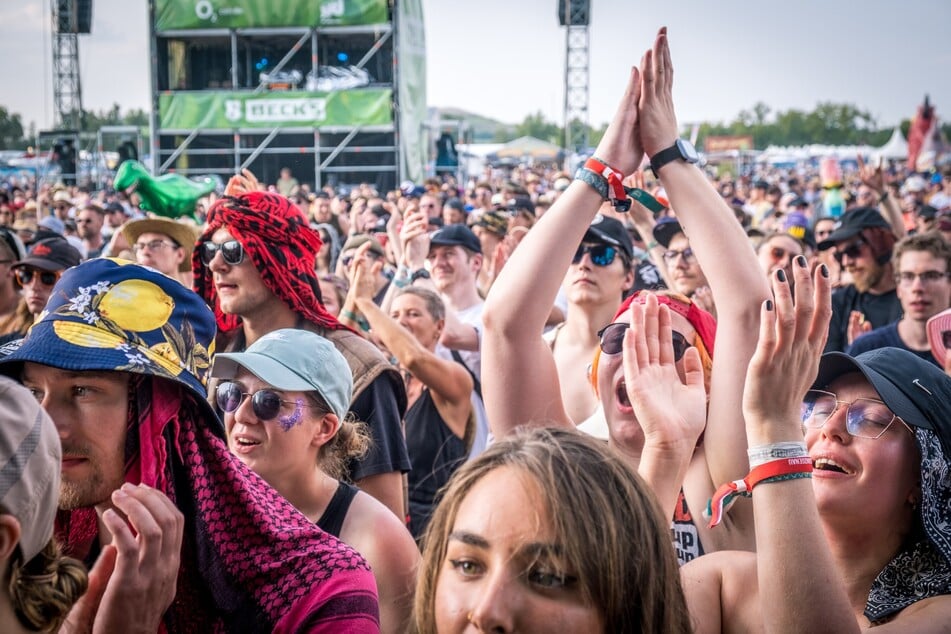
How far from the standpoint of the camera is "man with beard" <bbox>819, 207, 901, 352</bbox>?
6.22 meters

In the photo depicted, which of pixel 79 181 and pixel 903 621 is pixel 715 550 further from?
pixel 79 181

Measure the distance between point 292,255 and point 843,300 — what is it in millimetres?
4004

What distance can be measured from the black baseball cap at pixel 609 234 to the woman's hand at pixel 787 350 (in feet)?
8.91

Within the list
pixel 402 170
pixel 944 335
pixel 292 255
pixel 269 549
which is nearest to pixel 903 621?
pixel 269 549

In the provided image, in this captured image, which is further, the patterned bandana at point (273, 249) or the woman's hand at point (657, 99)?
the patterned bandana at point (273, 249)

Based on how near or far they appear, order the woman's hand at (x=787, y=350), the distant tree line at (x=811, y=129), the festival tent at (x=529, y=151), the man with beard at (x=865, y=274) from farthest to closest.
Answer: the distant tree line at (x=811, y=129)
the festival tent at (x=529, y=151)
the man with beard at (x=865, y=274)
the woman's hand at (x=787, y=350)

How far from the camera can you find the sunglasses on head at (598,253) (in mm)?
4703

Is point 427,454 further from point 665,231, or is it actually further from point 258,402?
point 665,231

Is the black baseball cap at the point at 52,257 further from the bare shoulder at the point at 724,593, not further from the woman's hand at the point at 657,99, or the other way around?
the bare shoulder at the point at 724,593

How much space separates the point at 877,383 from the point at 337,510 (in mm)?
1446

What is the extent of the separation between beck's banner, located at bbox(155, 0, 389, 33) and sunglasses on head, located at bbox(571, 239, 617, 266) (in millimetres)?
21750

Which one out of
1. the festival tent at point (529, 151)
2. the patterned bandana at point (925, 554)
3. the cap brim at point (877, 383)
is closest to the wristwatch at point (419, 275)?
the cap brim at point (877, 383)

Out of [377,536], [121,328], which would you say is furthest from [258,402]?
[121,328]

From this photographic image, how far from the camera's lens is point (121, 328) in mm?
2150
